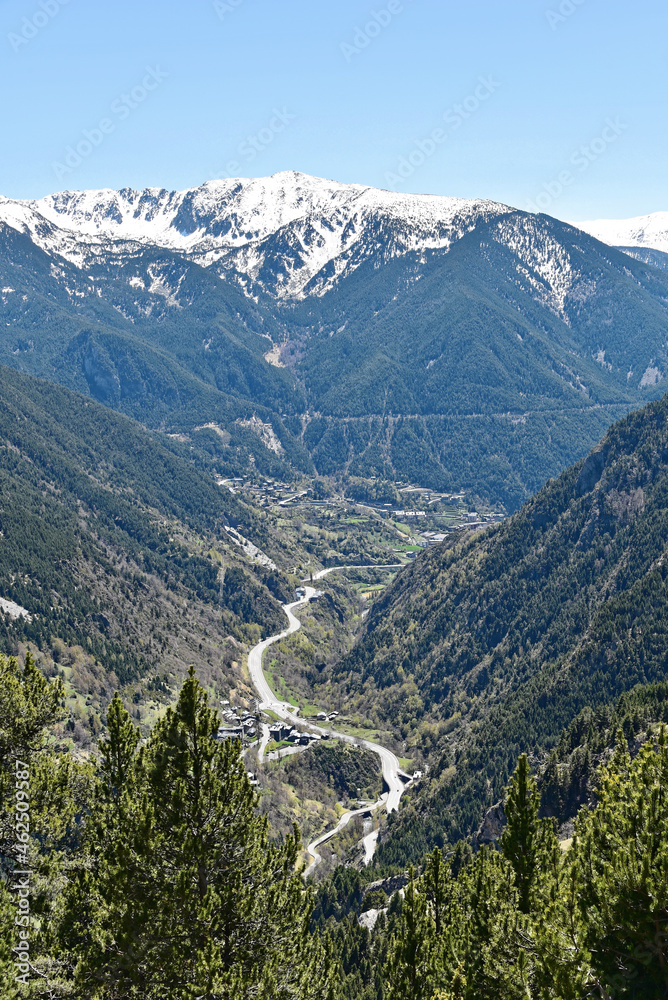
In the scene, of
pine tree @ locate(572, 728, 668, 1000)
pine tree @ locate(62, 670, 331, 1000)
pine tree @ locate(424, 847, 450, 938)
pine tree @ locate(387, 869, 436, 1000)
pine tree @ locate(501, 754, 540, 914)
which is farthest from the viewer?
pine tree @ locate(424, 847, 450, 938)

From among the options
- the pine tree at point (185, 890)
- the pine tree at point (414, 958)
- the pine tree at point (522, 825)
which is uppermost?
the pine tree at point (185, 890)

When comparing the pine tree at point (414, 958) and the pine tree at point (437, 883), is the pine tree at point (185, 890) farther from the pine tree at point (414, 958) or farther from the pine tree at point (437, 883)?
the pine tree at point (437, 883)

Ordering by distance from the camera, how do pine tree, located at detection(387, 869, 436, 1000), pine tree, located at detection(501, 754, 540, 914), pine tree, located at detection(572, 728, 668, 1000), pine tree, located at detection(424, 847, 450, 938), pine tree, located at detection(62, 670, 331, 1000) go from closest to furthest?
1. pine tree, located at detection(572, 728, 668, 1000)
2. pine tree, located at detection(62, 670, 331, 1000)
3. pine tree, located at detection(501, 754, 540, 914)
4. pine tree, located at detection(387, 869, 436, 1000)
5. pine tree, located at detection(424, 847, 450, 938)

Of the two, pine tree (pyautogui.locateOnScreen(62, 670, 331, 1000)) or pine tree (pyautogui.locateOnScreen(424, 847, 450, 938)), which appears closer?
pine tree (pyautogui.locateOnScreen(62, 670, 331, 1000))

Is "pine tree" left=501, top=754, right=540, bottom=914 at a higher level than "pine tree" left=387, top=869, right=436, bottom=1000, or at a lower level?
higher

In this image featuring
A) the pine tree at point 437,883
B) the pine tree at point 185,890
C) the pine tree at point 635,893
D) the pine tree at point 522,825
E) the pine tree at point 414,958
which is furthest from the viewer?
the pine tree at point 437,883

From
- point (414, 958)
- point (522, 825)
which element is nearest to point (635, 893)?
point (522, 825)

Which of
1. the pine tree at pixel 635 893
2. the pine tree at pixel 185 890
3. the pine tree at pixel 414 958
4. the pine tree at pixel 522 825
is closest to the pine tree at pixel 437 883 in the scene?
the pine tree at pixel 414 958

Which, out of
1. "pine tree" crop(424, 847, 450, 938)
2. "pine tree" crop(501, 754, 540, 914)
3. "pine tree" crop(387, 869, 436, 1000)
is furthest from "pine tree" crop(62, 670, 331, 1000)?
"pine tree" crop(424, 847, 450, 938)

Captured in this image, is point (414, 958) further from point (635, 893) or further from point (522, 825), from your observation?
point (635, 893)

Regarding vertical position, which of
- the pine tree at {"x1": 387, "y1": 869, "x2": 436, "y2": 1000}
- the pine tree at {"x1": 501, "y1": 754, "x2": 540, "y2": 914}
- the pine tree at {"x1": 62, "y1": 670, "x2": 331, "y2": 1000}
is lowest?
the pine tree at {"x1": 387, "y1": 869, "x2": 436, "y2": 1000}

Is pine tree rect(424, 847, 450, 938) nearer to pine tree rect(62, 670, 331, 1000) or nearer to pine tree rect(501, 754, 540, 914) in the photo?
pine tree rect(501, 754, 540, 914)

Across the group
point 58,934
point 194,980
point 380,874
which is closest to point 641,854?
point 194,980
